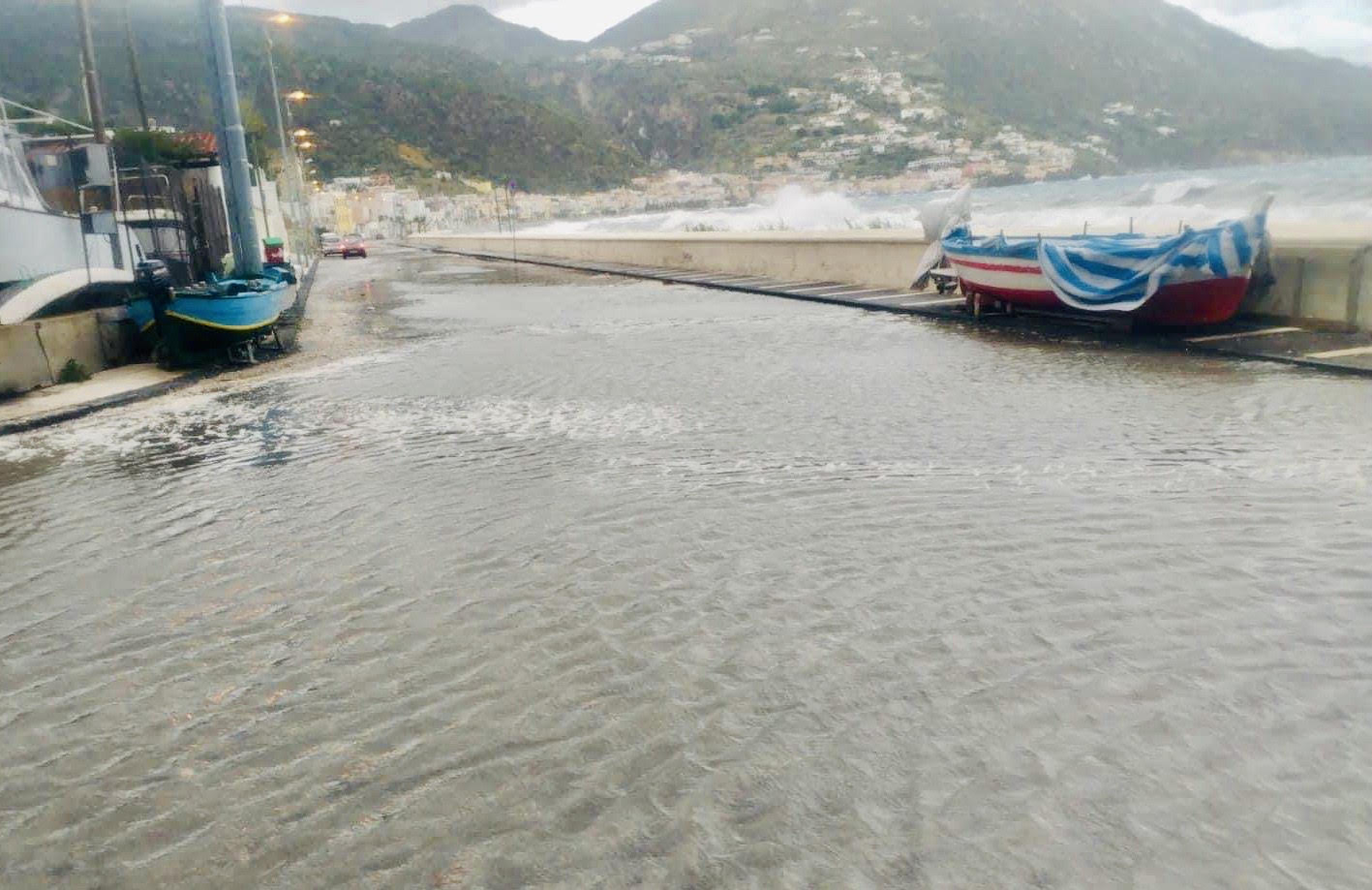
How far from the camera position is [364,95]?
423ft

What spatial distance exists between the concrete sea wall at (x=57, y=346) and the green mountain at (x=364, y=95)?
95.4m

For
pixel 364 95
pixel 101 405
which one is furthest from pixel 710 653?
pixel 364 95

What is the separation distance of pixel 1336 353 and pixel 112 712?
12180 millimetres

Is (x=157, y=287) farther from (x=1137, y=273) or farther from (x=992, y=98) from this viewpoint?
(x=992, y=98)

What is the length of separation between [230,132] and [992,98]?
17361 centimetres

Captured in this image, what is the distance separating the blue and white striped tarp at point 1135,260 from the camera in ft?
43.8

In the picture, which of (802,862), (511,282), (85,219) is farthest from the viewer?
(511,282)

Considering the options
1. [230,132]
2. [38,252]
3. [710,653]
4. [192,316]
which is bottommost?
[710,653]

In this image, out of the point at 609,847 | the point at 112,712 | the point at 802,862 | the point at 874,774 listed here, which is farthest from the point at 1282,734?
the point at 112,712

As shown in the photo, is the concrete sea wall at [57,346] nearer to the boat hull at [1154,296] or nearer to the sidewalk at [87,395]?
the sidewalk at [87,395]

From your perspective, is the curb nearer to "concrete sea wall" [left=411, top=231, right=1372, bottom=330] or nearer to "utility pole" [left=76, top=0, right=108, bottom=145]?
"concrete sea wall" [left=411, top=231, right=1372, bottom=330]

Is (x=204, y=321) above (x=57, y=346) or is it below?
above

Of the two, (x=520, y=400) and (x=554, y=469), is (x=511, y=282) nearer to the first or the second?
(x=520, y=400)

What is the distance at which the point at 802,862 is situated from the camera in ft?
10.2
